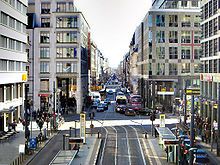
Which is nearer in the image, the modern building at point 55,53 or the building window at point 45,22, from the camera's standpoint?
the modern building at point 55,53

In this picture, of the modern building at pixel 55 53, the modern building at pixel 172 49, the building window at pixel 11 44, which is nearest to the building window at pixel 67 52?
the modern building at pixel 55 53

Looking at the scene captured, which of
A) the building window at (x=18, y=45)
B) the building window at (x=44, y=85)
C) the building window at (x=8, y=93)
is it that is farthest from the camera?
the building window at (x=44, y=85)

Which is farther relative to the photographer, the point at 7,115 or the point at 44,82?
the point at 44,82

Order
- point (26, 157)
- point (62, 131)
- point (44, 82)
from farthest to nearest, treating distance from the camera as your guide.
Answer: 1. point (44, 82)
2. point (62, 131)
3. point (26, 157)

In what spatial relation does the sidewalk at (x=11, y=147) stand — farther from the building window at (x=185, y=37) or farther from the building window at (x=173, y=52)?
the building window at (x=185, y=37)

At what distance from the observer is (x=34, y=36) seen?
8088cm

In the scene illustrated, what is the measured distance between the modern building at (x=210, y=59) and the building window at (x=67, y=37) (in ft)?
88.1

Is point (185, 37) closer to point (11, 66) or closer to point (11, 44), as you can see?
point (11, 44)

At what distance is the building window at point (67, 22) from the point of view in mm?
81312

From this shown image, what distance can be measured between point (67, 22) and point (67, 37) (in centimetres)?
310

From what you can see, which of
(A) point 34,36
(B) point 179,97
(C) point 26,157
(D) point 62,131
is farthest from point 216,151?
(A) point 34,36

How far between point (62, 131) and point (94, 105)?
38.3 metres

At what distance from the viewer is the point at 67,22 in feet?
268

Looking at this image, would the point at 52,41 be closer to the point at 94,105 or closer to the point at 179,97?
the point at 94,105
